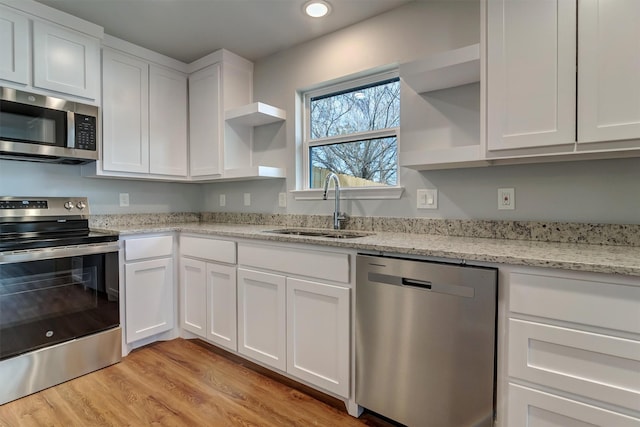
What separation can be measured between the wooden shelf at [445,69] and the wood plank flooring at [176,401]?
5.79 ft

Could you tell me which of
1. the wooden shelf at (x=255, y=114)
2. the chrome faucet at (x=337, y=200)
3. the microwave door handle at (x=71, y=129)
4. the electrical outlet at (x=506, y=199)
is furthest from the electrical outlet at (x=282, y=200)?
the electrical outlet at (x=506, y=199)

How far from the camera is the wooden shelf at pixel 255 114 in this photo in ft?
8.12

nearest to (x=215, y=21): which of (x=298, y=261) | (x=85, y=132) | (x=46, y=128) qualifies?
(x=85, y=132)

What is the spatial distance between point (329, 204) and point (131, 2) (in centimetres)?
178

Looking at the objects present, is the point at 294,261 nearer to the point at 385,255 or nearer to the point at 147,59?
the point at 385,255

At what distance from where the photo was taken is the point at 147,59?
2648 mm

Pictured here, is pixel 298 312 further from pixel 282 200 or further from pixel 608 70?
pixel 608 70

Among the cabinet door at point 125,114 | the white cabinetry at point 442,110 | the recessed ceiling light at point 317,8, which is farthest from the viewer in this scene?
the cabinet door at point 125,114

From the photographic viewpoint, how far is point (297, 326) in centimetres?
183

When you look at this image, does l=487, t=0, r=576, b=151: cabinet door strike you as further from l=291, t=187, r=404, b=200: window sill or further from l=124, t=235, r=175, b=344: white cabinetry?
l=124, t=235, r=175, b=344: white cabinetry

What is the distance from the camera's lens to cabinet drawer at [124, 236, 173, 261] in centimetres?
229

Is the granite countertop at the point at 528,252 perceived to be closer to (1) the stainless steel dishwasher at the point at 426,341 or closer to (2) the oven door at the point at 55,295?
(1) the stainless steel dishwasher at the point at 426,341

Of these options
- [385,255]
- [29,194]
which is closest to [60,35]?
[29,194]

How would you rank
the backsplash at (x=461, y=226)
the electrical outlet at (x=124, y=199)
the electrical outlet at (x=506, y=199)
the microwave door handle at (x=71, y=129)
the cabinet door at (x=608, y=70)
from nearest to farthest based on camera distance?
the cabinet door at (x=608, y=70) < the backsplash at (x=461, y=226) < the electrical outlet at (x=506, y=199) < the microwave door handle at (x=71, y=129) < the electrical outlet at (x=124, y=199)
